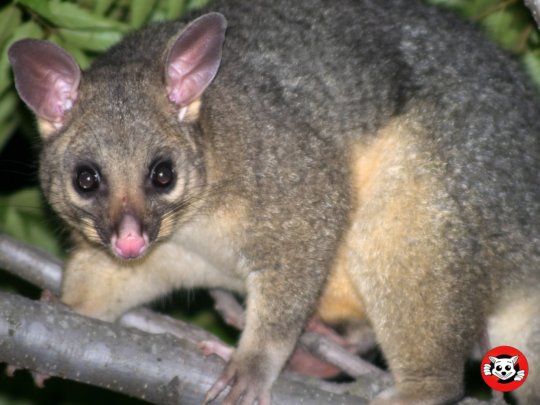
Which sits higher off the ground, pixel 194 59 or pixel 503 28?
pixel 503 28

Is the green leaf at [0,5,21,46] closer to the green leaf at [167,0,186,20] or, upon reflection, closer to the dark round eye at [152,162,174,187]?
the green leaf at [167,0,186,20]

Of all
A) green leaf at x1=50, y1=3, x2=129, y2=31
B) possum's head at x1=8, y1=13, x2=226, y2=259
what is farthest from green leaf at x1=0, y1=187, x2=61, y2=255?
green leaf at x1=50, y1=3, x2=129, y2=31

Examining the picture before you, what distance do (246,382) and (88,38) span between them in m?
2.36

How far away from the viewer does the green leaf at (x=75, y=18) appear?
4.41m

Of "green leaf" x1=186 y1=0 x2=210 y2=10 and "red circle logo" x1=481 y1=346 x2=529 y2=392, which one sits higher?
"green leaf" x1=186 y1=0 x2=210 y2=10

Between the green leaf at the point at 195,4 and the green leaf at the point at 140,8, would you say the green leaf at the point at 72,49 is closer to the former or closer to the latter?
the green leaf at the point at 140,8

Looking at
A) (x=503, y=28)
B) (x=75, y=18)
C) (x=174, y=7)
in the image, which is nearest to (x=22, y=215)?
(x=75, y=18)

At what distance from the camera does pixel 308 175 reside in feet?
13.8

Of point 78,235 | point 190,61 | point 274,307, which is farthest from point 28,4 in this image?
point 274,307

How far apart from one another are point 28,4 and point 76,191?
3.91 feet

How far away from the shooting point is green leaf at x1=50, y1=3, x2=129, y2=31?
14.5ft

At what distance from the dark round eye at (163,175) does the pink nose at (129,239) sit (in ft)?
0.98

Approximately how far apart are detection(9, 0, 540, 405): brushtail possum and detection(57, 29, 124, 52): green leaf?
0.32ft

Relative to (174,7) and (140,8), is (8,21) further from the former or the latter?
(174,7)
